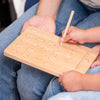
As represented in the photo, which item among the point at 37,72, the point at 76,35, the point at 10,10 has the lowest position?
the point at 10,10

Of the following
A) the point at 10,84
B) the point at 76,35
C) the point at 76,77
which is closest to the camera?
the point at 76,77

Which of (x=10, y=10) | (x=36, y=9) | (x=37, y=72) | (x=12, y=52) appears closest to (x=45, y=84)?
(x=37, y=72)

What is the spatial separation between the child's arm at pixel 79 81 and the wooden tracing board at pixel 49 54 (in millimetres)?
17

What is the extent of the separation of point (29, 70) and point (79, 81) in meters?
0.20

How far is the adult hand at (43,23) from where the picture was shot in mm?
851

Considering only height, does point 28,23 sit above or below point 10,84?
above

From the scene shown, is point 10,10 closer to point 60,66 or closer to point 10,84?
point 10,84

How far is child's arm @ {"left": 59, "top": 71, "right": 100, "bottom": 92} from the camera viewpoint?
0.63 meters

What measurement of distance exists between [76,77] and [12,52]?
0.73ft

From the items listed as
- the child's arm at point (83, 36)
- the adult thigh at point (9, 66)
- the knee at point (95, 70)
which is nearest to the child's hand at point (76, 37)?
the child's arm at point (83, 36)

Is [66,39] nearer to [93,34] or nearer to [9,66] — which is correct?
[93,34]

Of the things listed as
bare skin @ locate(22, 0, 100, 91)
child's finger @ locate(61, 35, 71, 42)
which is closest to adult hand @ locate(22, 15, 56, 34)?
bare skin @ locate(22, 0, 100, 91)

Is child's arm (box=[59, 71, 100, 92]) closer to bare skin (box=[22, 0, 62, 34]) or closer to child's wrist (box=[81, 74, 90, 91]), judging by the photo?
child's wrist (box=[81, 74, 90, 91])

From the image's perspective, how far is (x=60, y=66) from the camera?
0.65 metres
